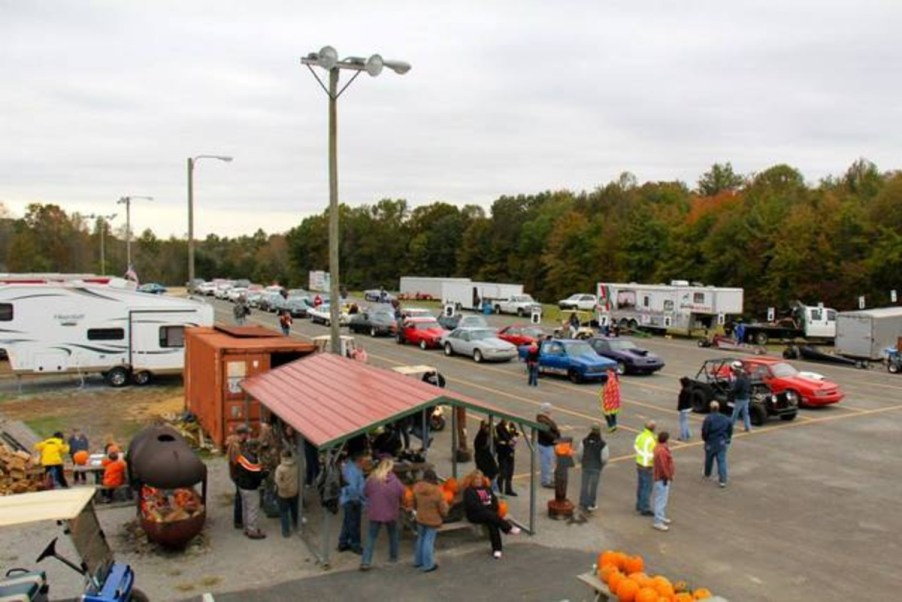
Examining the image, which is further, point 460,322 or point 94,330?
point 460,322

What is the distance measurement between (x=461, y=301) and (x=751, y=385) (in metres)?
46.7

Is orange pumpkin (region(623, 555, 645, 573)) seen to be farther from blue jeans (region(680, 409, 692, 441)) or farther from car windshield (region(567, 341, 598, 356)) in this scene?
car windshield (region(567, 341, 598, 356))

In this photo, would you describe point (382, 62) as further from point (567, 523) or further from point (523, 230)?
point (523, 230)

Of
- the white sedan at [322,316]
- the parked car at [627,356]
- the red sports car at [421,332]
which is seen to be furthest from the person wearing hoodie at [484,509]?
the white sedan at [322,316]

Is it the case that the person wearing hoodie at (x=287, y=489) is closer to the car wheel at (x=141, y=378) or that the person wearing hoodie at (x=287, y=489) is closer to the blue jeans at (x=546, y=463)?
the blue jeans at (x=546, y=463)

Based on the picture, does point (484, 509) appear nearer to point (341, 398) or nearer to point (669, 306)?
point (341, 398)

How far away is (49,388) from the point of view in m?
26.8

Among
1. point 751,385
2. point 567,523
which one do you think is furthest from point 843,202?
point 567,523

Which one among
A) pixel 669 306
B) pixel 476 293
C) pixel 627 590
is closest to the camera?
pixel 627 590

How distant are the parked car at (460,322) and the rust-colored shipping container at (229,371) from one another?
20.0m

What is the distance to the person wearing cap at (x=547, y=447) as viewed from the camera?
47.9ft

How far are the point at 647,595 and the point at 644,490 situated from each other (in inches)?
215

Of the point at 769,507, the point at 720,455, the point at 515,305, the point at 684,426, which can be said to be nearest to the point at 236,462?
the point at 720,455

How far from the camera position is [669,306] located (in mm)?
44500
